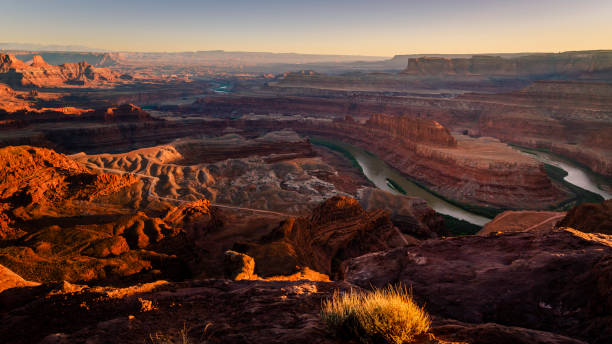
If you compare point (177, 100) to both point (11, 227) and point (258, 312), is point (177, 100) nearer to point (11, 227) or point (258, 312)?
point (11, 227)

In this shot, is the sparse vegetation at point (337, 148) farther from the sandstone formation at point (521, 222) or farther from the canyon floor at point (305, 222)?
the sandstone formation at point (521, 222)

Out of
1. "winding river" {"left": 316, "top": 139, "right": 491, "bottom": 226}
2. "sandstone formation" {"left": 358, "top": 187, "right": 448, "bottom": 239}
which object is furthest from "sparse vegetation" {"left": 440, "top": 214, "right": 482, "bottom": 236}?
"sandstone formation" {"left": 358, "top": 187, "right": 448, "bottom": 239}

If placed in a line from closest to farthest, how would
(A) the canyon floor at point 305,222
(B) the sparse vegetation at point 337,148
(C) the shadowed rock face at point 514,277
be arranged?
(C) the shadowed rock face at point 514,277
(A) the canyon floor at point 305,222
(B) the sparse vegetation at point 337,148

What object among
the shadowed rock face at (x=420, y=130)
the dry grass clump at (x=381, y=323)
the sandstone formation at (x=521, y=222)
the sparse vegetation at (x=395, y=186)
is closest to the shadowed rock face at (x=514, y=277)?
the dry grass clump at (x=381, y=323)

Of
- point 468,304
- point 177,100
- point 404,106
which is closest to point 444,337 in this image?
point 468,304

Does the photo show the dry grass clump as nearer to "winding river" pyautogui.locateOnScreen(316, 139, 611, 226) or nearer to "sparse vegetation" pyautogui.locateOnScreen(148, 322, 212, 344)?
"sparse vegetation" pyautogui.locateOnScreen(148, 322, 212, 344)

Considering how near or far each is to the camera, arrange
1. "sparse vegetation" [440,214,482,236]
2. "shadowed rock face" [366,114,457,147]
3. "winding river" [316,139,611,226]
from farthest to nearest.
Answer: "shadowed rock face" [366,114,457,147] → "winding river" [316,139,611,226] → "sparse vegetation" [440,214,482,236]

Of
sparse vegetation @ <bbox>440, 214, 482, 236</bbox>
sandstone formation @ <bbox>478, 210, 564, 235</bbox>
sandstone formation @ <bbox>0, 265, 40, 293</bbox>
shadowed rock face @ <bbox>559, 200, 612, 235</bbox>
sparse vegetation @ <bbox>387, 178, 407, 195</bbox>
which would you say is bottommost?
sparse vegetation @ <bbox>440, 214, 482, 236</bbox>
